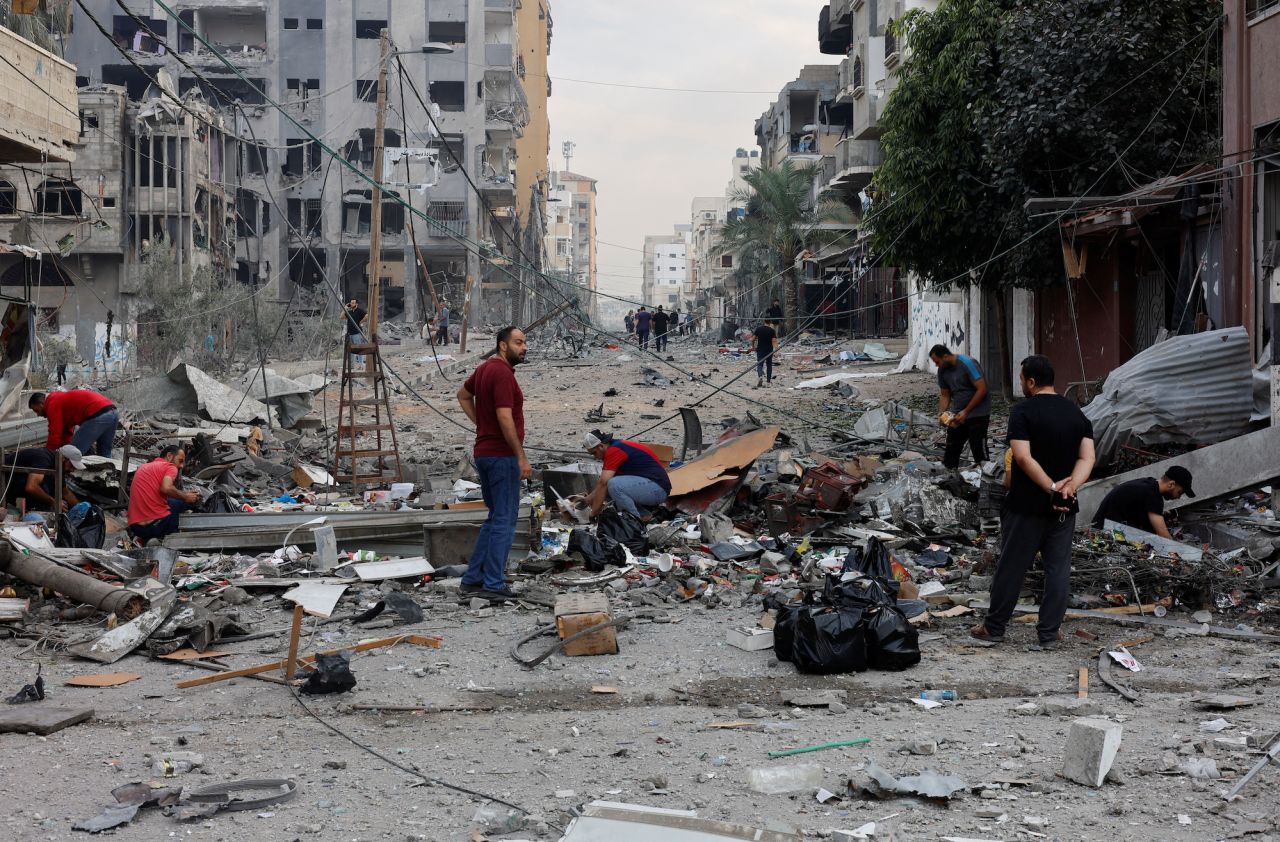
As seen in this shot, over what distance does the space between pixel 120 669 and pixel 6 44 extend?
31.0ft

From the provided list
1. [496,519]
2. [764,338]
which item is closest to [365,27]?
[764,338]

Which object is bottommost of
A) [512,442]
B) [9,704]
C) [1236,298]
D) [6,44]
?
[9,704]

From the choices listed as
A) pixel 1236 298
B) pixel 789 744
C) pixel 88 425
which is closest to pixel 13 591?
pixel 88 425

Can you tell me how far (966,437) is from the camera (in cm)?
1212

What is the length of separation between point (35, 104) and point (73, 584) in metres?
→ 8.55

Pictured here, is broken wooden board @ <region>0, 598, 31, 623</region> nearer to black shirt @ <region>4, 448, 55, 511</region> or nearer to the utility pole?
black shirt @ <region>4, 448, 55, 511</region>

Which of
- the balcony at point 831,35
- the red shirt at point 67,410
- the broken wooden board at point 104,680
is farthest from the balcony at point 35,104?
the balcony at point 831,35

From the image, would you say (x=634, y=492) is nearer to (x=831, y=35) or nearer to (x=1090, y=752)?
(x=1090, y=752)

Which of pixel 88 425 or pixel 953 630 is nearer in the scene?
pixel 953 630

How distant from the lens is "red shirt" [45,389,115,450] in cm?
1155

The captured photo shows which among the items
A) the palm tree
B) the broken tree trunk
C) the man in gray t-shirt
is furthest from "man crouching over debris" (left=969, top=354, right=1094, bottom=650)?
the palm tree

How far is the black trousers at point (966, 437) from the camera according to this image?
39.0ft

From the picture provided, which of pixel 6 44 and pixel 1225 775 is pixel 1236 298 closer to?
pixel 1225 775

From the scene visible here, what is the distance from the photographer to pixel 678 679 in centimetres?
599
